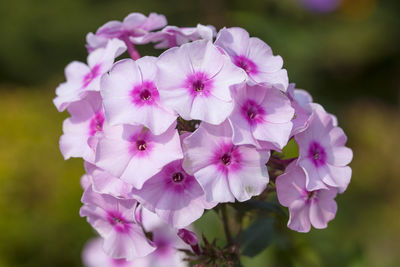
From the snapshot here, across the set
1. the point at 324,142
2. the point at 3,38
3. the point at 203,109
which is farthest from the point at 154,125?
the point at 3,38

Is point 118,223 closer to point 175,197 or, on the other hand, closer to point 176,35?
point 175,197

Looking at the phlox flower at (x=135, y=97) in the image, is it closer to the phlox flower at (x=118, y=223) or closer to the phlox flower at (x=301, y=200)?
the phlox flower at (x=118, y=223)

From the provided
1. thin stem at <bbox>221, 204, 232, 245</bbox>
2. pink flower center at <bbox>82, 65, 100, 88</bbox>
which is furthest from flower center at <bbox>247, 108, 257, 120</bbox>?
pink flower center at <bbox>82, 65, 100, 88</bbox>

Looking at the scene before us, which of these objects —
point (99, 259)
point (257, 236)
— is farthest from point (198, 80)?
point (99, 259)

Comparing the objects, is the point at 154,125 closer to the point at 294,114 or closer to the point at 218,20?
the point at 294,114

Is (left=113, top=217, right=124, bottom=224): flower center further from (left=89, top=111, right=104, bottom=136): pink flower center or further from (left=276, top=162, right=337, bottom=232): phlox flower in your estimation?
(left=276, top=162, right=337, bottom=232): phlox flower

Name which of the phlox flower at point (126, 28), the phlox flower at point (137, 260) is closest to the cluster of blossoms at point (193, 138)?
the phlox flower at point (126, 28)

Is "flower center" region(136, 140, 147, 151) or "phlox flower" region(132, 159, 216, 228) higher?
"flower center" region(136, 140, 147, 151)
